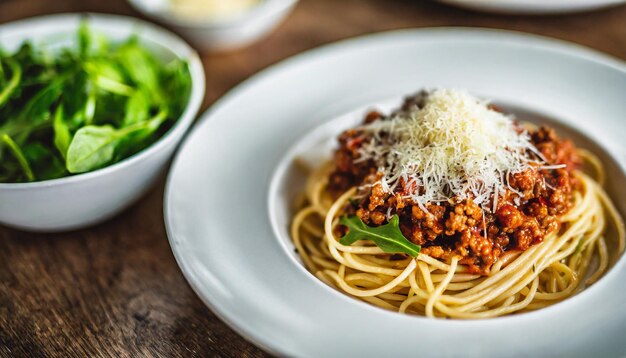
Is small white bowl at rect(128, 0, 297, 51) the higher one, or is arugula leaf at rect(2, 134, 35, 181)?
small white bowl at rect(128, 0, 297, 51)

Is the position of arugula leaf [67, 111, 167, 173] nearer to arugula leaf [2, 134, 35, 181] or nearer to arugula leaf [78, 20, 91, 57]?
arugula leaf [2, 134, 35, 181]

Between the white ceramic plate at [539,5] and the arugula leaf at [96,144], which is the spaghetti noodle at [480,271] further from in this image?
the white ceramic plate at [539,5]

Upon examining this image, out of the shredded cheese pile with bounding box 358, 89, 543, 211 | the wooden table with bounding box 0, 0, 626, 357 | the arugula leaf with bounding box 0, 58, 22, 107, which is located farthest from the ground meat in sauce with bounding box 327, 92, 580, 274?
the arugula leaf with bounding box 0, 58, 22, 107

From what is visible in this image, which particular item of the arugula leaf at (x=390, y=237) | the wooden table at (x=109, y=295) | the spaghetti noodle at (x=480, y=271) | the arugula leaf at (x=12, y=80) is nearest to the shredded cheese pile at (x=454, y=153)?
the arugula leaf at (x=390, y=237)

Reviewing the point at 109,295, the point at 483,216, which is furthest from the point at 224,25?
the point at 483,216

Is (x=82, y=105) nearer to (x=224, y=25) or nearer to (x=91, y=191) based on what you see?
(x=91, y=191)

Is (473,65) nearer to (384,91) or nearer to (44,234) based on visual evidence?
(384,91)
